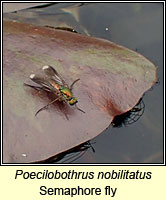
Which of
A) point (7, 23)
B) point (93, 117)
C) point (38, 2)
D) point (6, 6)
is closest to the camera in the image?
point (93, 117)

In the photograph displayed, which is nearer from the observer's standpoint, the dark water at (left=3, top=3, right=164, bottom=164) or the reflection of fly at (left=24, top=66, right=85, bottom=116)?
the reflection of fly at (left=24, top=66, right=85, bottom=116)

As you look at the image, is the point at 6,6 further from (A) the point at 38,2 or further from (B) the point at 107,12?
(B) the point at 107,12

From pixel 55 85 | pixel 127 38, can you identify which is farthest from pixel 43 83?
pixel 127 38

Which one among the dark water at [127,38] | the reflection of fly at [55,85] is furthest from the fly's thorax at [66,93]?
the dark water at [127,38]

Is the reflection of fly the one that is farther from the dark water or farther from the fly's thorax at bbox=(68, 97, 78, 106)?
the dark water

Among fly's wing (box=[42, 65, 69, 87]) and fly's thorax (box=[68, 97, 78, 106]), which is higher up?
fly's wing (box=[42, 65, 69, 87])

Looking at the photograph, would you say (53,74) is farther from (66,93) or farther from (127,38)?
(127,38)

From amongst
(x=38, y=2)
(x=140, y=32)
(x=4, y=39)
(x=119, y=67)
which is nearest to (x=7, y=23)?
(x=4, y=39)

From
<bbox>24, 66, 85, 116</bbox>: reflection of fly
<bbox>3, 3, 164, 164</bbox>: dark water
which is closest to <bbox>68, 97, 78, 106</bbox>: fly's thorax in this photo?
<bbox>24, 66, 85, 116</bbox>: reflection of fly
